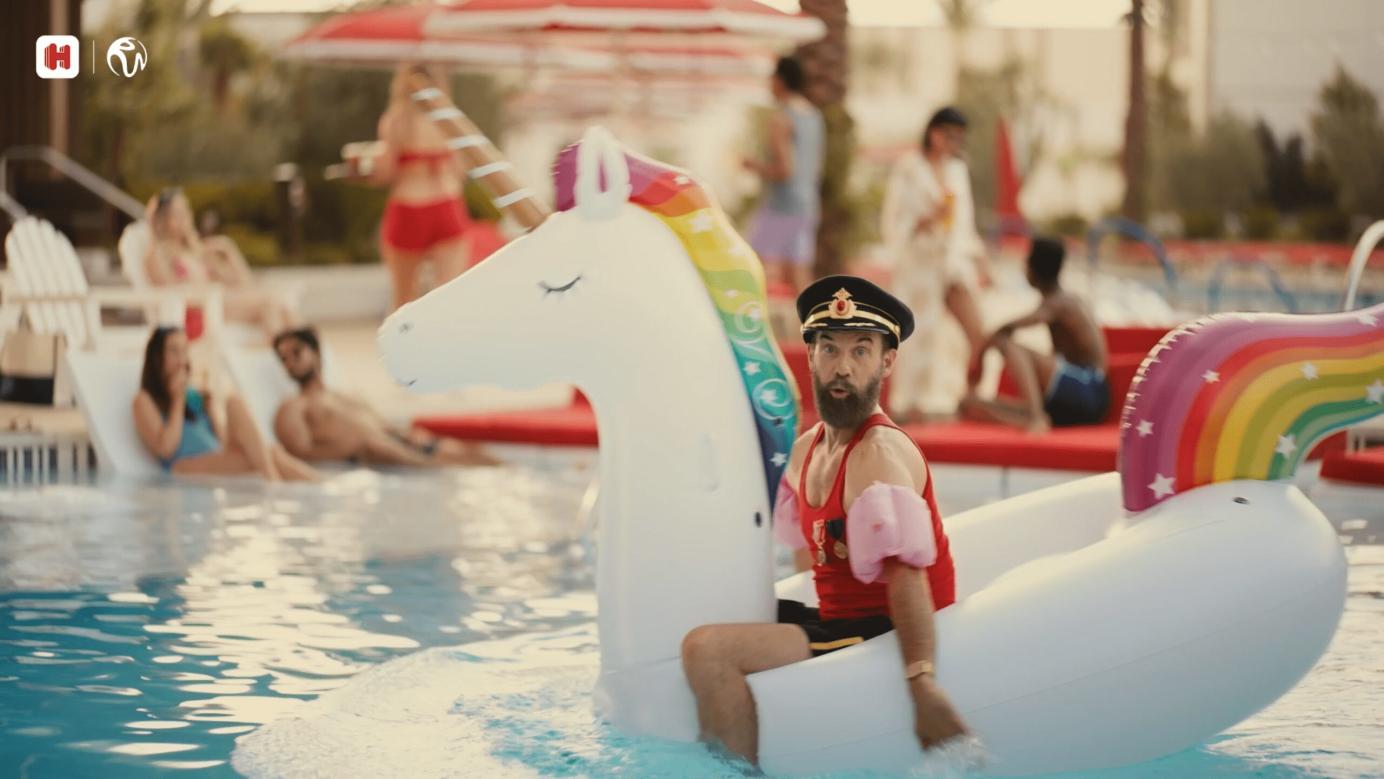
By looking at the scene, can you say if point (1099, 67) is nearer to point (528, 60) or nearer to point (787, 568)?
point (528, 60)

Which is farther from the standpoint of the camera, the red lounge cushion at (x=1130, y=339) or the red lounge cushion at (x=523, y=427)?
the red lounge cushion at (x=1130, y=339)

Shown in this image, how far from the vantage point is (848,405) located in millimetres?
4137

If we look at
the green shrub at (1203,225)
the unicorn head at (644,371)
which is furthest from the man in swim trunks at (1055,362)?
the green shrub at (1203,225)

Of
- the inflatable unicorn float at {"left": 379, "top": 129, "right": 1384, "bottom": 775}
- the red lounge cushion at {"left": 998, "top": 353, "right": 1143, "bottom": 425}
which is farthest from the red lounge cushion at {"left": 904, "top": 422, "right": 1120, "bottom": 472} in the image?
the inflatable unicorn float at {"left": 379, "top": 129, "right": 1384, "bottom": 775}

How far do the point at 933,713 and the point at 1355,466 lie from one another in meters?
5.29

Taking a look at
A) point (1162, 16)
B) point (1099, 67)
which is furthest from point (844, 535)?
point (1099, 67)

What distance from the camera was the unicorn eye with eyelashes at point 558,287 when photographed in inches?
171

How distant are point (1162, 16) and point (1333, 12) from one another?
12890mm

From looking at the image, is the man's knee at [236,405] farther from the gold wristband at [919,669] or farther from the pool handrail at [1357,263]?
the gold wristband at [919,669]

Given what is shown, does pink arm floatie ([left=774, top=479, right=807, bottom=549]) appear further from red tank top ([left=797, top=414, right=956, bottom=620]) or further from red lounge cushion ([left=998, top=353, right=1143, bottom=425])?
red lounge cushion ([left=998, top=353, right=1143, bottom=425])

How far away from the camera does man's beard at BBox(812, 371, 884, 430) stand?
13.6 ft

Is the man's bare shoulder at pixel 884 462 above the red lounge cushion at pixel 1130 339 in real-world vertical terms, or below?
below

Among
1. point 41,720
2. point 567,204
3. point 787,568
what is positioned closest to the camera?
point 567,204

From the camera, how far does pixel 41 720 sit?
4.77 metres
